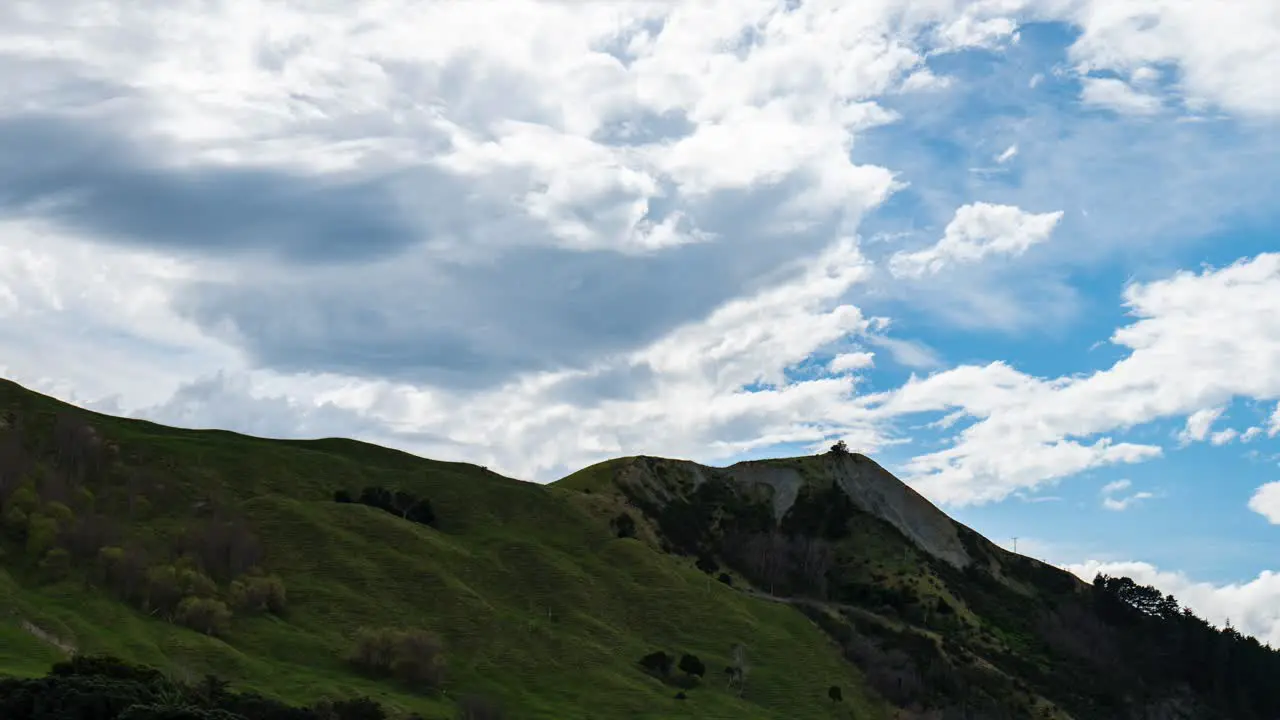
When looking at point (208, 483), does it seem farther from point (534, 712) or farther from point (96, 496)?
point (534, 712)

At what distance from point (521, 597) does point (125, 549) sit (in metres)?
35.7

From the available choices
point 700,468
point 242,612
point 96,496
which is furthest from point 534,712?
point 700,468

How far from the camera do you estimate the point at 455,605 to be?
97.6 meters

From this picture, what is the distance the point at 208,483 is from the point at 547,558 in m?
36.4

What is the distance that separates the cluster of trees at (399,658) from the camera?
8200 cm

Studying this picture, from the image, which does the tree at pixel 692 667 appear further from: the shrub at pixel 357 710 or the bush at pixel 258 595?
the bush at pixel 258 595

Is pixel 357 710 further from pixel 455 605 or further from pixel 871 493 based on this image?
pixel 871 493

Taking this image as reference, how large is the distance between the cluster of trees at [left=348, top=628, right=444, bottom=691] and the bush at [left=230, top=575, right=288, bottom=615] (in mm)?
9729

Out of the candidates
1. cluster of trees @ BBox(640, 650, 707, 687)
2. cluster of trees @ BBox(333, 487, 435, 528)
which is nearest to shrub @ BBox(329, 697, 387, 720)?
cluster of trees @ BBox(640, 650, 707, 687)

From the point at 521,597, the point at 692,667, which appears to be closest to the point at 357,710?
the point at 692,667

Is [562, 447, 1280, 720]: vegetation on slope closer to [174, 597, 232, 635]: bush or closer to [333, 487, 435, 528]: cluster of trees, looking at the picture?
[333, 487, 435, 528]: cluster of trees

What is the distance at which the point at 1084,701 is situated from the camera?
13612 cm

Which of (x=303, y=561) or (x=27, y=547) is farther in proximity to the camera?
(x=303, y=561)

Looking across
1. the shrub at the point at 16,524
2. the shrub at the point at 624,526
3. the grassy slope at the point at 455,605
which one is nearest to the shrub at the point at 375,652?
the grassy slope at the point at 455,605
